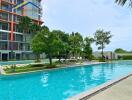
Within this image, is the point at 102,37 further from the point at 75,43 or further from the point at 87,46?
the point at 75,43

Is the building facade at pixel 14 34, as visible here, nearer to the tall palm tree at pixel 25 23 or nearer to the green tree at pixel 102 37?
the tall palm tree at pixel 25 23

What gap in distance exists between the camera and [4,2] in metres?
55.5

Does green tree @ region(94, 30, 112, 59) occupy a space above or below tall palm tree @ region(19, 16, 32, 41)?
below

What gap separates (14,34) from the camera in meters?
58.3

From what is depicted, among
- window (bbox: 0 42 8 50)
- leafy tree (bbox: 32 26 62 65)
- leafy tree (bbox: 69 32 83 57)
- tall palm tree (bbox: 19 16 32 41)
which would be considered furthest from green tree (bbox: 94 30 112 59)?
leafy tree (bbox: 32 26 62 65)

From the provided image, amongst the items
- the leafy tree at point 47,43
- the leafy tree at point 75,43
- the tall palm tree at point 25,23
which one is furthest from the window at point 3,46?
the leafy tree at point 47,43

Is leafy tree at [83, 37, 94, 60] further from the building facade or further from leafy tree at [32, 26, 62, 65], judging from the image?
leafy tree at [32, 26, 62, 65]

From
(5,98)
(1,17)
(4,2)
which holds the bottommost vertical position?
(5,98)

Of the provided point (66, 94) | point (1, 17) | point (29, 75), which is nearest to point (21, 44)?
point (1, 17)

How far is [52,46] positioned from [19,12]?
33574 mm

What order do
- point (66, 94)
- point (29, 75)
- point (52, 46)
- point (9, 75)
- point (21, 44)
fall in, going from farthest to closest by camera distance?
point (21, 44) → point (52, 46) → point (29, 75) → point (9, 75) → point (66, 94)

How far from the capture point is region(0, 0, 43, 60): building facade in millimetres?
54406

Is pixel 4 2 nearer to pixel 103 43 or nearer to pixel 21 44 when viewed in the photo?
pixel 21 44

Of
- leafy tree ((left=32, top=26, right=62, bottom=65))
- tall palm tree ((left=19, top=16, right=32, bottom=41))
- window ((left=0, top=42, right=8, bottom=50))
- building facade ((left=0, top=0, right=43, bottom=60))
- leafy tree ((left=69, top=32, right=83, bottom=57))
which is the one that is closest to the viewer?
leafy tree ((left=32, top=26, right=62, bottom=65))
